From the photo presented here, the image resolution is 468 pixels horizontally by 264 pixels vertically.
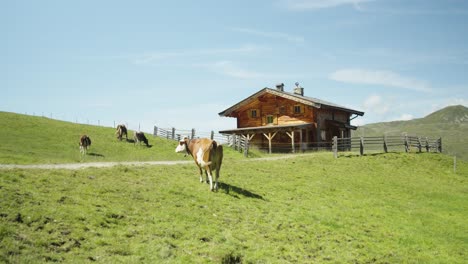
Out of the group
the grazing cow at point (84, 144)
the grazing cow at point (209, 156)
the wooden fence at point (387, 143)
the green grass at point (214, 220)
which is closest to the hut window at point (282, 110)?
the wooden fence at point (387, 143)

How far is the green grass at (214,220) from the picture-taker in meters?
8.73

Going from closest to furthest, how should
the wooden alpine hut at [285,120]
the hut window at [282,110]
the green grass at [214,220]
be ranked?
1. the green grass at [214,220]
2. the wooden alpine hut at [285,120]
3. the hut window at [282,110]

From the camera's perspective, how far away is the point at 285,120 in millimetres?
41156

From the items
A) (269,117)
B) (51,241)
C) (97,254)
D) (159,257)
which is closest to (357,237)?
(159,257)

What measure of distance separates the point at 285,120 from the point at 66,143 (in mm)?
24005

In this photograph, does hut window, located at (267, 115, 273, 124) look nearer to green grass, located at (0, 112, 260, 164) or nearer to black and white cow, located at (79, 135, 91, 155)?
green grass, located at (0, 112, 260, 164)

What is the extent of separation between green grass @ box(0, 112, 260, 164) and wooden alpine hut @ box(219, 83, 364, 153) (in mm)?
6576

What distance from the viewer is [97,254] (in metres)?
8.22

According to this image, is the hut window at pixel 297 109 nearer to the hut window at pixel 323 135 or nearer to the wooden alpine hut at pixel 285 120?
the wooden alpine hut at pixel 285 120

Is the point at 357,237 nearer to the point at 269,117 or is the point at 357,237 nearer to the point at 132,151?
the point at 132,151

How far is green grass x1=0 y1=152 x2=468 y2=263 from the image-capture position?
8.73 meters

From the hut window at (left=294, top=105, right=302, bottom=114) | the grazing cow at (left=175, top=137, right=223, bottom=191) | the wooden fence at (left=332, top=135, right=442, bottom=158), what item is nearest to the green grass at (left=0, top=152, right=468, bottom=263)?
the grazing cow at (left=175, top=137, right=223, bottom=191)

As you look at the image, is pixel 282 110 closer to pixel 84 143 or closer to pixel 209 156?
pixel 84 143

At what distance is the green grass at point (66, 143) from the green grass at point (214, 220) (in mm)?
10507
